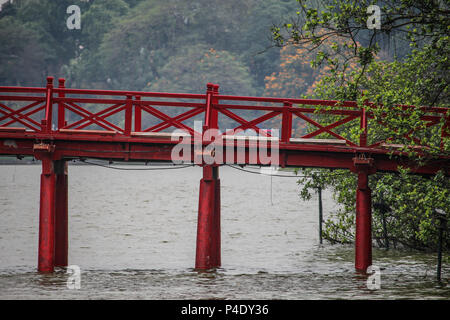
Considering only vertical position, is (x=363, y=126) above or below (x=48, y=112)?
below

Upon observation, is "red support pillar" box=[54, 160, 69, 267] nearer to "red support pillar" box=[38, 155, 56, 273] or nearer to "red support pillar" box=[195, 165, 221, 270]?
"red support pillar" box=[38, 155, 56, 273]

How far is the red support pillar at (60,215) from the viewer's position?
23297 millimetres

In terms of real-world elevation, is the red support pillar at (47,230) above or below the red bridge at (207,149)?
below

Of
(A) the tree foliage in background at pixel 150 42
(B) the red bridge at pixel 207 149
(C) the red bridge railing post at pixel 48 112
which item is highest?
(A) the tree foliage in background at pixel 150 42

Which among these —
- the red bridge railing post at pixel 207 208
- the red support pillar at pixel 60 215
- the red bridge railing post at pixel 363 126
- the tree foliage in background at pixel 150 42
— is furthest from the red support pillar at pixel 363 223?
the tree foliage in background at pixel 150 42

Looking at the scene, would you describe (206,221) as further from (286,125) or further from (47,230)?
(47,230)

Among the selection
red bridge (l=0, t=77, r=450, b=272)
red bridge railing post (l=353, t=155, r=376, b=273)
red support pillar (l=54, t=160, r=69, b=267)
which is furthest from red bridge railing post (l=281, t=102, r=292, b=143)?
red support pillar (l=54, t=160, r=69, b=267)

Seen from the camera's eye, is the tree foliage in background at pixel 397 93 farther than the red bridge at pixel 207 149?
No

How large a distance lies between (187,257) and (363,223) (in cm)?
924

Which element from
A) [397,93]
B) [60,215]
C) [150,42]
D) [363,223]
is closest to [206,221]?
[363,223]

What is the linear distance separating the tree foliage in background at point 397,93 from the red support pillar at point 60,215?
746cm

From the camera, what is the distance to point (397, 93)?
70.9 feet

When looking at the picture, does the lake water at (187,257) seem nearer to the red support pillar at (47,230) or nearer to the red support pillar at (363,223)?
the red support pillar at (47,230)

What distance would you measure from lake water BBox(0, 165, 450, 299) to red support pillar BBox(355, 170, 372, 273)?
0.53 meters
